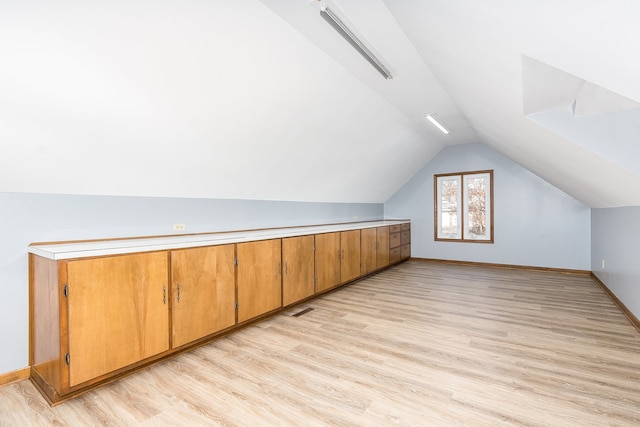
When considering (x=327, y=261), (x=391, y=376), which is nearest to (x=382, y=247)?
(x=327, y=261)

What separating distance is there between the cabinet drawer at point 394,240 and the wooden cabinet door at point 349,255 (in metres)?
1.42

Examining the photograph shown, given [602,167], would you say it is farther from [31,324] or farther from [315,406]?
[31,324]

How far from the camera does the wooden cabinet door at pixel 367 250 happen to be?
215 inches

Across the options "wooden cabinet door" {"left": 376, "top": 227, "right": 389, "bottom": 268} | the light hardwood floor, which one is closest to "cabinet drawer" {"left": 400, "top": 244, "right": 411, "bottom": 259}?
"wooden cabinet door" {"left": 376, "top": 227, "right": 389, "bottom": 268}

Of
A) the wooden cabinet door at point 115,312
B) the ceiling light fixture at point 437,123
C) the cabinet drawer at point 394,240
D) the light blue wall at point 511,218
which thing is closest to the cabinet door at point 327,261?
the cabinet drawer at point 394,240

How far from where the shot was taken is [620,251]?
3848 millimetres

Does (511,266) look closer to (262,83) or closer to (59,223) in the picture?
(262,83)

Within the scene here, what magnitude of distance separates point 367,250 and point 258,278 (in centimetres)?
271

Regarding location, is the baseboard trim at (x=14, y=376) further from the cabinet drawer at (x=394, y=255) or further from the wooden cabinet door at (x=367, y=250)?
the cabinet drawer at (x=394, y=255)

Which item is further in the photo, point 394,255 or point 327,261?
point 394,255

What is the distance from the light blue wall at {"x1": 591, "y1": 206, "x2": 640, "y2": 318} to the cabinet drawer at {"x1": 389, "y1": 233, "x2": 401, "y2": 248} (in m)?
3.39

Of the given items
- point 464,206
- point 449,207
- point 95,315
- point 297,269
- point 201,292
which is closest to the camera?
point 95,315

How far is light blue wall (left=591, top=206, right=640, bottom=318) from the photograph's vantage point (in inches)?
130

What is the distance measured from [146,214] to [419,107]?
383 cm
